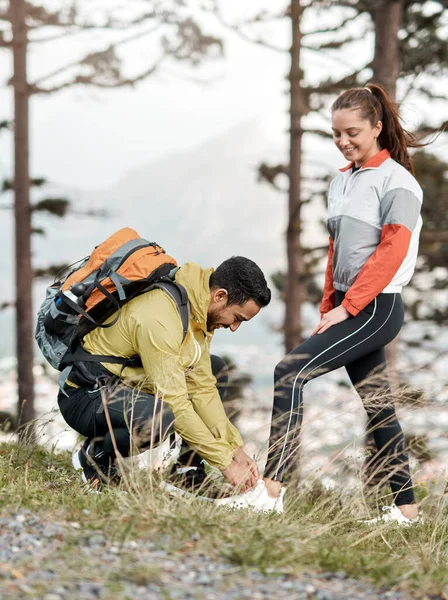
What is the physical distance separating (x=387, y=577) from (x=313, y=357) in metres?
1.35

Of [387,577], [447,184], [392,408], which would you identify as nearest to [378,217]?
[392,408]

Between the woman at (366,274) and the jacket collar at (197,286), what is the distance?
490mm

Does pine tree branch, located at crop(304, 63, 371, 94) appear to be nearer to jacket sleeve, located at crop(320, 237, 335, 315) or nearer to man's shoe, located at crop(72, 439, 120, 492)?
jacket sleeve, located at crop(320, 237, 335, 315)

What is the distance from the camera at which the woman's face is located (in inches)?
149

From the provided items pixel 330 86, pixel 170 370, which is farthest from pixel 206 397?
pixel 330 86

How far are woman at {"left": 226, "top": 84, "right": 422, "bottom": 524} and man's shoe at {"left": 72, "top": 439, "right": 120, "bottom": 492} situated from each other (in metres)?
0.80

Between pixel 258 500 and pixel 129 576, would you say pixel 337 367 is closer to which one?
pixel 258 500

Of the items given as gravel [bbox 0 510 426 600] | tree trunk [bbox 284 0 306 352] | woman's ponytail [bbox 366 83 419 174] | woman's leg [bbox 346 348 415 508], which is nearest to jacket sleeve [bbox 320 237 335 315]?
woman's leg [bbox 346 348 415 508]

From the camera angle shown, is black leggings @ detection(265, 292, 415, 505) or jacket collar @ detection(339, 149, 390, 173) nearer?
black leggings @ detection(265, 292, 415, 505)

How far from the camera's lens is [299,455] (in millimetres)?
3557

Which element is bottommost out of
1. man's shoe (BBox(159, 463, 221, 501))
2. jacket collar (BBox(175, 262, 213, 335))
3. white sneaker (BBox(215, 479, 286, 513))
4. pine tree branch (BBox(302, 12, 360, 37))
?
man's shoe (BBox(159, 463, 221, 501))

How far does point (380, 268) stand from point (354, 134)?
2.44 feet

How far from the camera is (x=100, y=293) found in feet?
11.8

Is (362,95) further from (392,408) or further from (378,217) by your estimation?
(392,408)
